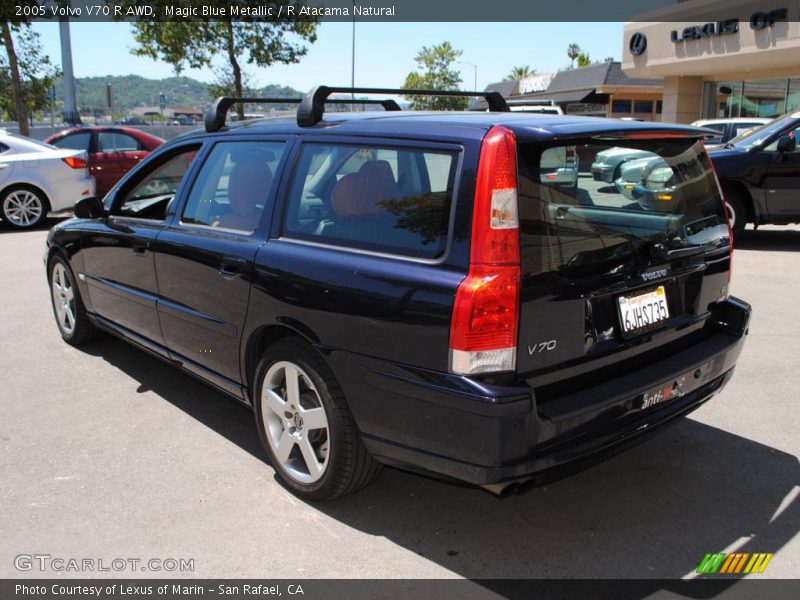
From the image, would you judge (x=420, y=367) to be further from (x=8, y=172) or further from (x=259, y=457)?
(x=8, y=172)

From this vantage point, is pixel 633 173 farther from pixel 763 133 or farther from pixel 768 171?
pixel 763 133

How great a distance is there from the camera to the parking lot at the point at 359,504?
300 cm

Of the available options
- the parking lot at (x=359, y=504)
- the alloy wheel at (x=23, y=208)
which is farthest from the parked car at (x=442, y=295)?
the alloy wheel at (x=23, y=208)

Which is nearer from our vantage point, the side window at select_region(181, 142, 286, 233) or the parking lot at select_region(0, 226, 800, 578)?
the parking lot at select_region(0, 226, 800, 578)

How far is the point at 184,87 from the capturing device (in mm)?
184000

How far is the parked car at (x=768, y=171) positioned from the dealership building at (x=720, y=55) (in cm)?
1469

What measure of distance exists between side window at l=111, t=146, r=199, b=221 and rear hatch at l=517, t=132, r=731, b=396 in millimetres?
2364

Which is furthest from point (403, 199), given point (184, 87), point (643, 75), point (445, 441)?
point (184, 87)

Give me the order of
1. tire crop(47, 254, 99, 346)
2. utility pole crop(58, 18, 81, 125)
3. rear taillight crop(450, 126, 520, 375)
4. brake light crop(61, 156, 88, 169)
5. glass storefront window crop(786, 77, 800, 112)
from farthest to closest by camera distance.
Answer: glass storefront window crop(786, 77, 800, 112) → utility pole crop(58, 18, 81, 125) → brake light crop(61, 156, 88, 169) → tire crop(47, 254, 99, 346) → rear taillight crop(450, 126, 520, 375)

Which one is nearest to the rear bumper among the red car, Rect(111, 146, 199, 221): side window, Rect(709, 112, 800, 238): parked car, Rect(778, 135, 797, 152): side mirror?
Rect(111, 146, 199, 221): side window

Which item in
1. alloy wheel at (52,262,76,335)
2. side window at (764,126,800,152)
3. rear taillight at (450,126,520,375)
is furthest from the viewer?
side window at (764,126,800,152)

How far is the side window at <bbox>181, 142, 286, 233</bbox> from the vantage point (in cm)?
369

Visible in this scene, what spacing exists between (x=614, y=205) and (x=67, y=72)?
20.6 metres

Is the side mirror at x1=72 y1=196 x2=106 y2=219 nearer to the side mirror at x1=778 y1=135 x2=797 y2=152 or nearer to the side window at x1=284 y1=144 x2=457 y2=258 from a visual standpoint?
the side window at x1=284 y1=144 x2=457 y2=258
